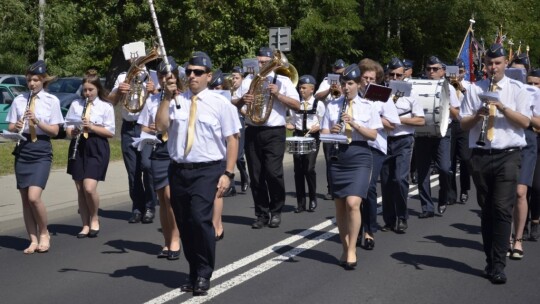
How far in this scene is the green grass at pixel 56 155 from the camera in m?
18.3

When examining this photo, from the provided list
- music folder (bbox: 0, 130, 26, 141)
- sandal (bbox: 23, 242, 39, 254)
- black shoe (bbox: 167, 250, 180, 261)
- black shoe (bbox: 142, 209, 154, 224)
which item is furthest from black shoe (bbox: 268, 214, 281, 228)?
music folder (bbox: 0, 130, 26, 141)

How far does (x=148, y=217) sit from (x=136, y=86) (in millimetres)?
1784

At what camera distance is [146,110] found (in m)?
10.3

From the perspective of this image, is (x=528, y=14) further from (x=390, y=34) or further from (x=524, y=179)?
(x=524, y=179)

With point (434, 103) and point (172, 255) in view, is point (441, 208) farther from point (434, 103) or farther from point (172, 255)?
point (172, 255)

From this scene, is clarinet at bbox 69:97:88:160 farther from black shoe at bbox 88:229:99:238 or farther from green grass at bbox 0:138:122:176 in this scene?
green grass at bbox 0:138:122:176

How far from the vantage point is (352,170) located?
9289 mm

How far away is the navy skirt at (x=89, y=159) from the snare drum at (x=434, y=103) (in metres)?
3.95

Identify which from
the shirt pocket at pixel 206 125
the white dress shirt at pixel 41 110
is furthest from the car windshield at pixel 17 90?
the shirt pocket at pixel 206 125

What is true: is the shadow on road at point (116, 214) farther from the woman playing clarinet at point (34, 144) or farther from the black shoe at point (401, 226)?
the black shoe at point (401, 226)

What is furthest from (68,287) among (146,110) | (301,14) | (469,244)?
(301,14)

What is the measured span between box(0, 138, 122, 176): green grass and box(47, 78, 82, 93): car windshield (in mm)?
5475

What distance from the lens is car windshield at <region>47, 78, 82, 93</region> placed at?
1158 inches

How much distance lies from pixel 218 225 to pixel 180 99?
2.90 metres
